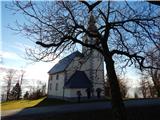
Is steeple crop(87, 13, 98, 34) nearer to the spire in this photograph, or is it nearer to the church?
the spire

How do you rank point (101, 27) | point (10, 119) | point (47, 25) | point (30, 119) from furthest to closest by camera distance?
point (10, 119) → point (30, 119) → point (101, 27) → point (47, 25)

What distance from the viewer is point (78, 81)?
121ft

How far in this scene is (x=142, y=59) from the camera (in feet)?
42.5

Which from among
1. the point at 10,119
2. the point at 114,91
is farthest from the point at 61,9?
the point at 10,119

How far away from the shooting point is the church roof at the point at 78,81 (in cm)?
3592

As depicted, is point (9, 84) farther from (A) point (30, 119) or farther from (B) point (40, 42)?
(B) point (40, 42)

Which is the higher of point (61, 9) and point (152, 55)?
point (61, 9)

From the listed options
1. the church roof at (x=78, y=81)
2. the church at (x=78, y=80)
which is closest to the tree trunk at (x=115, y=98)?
the church at (x=78, y=80)

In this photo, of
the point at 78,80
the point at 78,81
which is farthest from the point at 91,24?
the point at 78,80

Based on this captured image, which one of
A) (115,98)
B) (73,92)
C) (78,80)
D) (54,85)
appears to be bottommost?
(115,98)

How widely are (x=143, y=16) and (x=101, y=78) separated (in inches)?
1097

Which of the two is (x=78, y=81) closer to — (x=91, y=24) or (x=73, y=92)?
(x=73, y=92)

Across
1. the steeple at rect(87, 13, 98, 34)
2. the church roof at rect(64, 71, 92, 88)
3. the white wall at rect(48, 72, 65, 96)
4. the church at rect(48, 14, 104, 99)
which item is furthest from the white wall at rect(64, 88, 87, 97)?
the steeple at rect(87, 13, 98, 34)

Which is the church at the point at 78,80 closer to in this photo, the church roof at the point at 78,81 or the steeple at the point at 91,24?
the church roof at the point at 78,81
